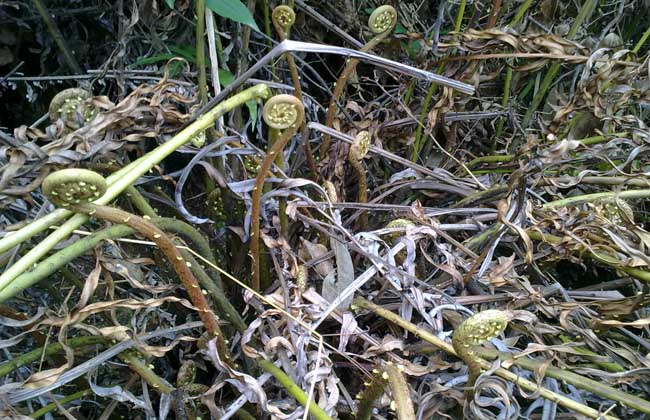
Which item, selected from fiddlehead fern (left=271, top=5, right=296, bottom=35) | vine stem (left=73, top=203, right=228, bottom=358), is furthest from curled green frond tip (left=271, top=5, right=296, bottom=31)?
vine stem (left=73, top=203, right=228, bottom=358)

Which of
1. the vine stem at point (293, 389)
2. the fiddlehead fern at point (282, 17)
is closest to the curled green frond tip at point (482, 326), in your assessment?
the vine stem at point (293, 389)

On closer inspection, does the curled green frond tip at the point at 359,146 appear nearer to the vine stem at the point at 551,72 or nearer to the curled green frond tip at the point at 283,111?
the curled green frond tip at the point at 283,111

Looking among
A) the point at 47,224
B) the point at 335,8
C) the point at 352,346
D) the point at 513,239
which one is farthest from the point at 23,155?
the point at 335,8

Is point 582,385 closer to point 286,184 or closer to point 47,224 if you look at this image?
point 286,184

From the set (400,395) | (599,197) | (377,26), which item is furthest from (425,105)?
(400,395)

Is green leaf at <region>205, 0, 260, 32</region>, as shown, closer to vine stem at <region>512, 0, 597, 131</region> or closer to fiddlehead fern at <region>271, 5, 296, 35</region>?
fiddlehead fern at <region>271, 5, 296, 35</region>

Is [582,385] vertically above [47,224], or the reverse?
[47,224]

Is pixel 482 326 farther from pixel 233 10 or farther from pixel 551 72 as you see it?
pixel 551 72
